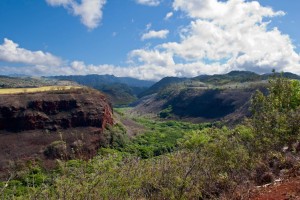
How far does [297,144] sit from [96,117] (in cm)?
6149

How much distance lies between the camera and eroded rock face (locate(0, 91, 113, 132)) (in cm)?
6981

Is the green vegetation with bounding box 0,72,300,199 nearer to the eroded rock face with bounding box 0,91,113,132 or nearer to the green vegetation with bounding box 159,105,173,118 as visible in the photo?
the eroded rock face with bounding box 0,91,113,132

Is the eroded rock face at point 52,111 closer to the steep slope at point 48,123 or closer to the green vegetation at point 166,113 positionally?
the steep slope at point 48,123

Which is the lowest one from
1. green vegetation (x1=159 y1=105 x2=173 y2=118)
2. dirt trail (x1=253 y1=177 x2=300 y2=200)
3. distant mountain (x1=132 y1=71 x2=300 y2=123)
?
green vegetation (x1=159 y1=105 x2=173 y2=118)

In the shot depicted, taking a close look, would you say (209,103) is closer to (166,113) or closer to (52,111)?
(166,113)

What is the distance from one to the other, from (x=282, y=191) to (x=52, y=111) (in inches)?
2677

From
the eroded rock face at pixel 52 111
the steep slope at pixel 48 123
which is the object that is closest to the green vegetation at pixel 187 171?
the steep slope at pixel 48 123

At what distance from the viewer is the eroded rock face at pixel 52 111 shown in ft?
229

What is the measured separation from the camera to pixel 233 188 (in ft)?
44.2

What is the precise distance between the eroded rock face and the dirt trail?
63.1 meters

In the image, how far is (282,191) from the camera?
12.1m

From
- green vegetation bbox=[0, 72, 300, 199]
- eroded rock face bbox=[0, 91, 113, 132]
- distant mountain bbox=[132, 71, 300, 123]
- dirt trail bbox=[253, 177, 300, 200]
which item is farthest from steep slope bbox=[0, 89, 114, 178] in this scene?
distant mountain bbox=[132, 71, 300, 123]

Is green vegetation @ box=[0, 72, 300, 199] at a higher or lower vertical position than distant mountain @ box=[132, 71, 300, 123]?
higher

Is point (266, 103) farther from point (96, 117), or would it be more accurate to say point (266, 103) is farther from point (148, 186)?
point (96, 117)
